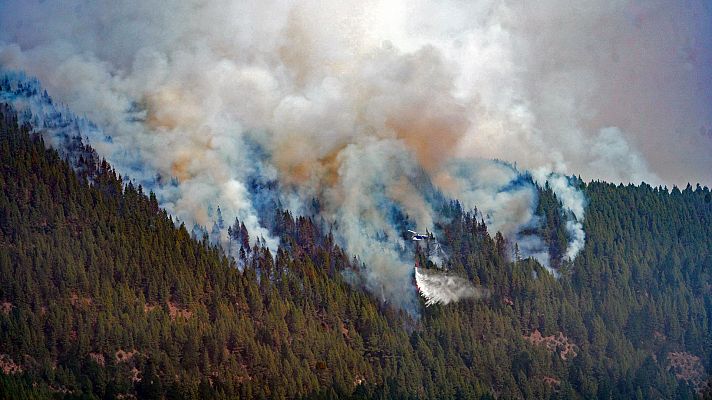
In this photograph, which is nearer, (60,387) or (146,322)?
(60,387)

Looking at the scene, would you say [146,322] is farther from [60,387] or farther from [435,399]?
[435,399]

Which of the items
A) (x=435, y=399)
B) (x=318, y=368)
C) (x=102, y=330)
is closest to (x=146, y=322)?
(x=102, y=330)

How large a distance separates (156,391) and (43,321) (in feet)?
50.7

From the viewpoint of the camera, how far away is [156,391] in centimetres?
18262

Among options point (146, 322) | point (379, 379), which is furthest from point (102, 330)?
point (379, 379)

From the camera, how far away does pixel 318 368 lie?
19612cm

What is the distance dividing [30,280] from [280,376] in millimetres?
30524

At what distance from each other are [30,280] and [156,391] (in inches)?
820

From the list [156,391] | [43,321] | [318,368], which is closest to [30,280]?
[43,321]

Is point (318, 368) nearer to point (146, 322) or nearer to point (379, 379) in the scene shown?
point (379, 379)

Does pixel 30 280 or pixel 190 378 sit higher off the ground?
pixel 30 280

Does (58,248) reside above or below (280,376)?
above

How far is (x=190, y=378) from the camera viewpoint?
612 ft

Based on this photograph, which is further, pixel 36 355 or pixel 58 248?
pixel 58 248
